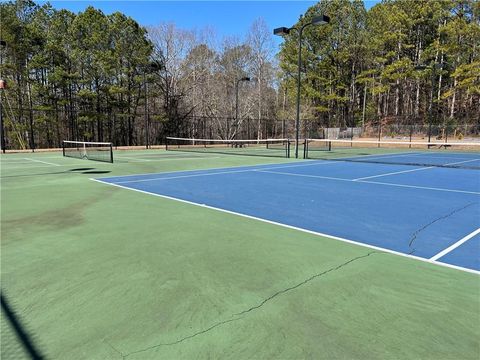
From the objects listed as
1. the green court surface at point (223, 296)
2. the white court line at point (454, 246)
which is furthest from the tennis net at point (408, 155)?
the green court surface at point (223, 296)

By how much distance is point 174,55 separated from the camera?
122 feet

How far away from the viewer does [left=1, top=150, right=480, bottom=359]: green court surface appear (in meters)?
2.49

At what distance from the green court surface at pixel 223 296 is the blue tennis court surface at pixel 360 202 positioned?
62 centimetres

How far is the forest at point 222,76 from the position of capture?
99.2 feet

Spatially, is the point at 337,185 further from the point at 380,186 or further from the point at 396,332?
the point at 396,332

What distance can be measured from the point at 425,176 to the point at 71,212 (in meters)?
10.5

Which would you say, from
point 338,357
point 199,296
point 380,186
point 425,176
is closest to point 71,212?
point 199,296

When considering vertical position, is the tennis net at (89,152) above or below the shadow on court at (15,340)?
above

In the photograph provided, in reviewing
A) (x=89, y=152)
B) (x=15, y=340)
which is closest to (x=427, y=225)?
(x=15, y=340)

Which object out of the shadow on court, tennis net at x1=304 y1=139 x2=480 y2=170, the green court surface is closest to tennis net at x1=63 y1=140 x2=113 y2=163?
tennis net at x1=304 y1=139 x2=480 y2=170

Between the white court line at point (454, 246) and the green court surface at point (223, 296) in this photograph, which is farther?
the white court line at point (454, 246)

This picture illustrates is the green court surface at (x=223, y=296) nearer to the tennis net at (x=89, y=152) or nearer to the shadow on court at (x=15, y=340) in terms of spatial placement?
the shadow on court at (x=15, y=340)

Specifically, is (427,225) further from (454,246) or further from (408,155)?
(408,155)

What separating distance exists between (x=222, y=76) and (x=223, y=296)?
41895 millimetres
